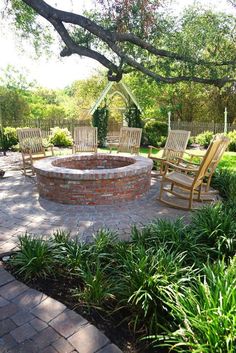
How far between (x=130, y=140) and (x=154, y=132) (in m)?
7.18

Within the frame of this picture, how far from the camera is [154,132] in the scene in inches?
588

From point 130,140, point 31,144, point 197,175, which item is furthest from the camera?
point 130,140

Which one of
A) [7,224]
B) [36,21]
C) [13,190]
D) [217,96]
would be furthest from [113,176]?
[217,96]

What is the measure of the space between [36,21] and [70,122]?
28.9ft

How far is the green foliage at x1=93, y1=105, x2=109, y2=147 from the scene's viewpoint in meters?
14.1

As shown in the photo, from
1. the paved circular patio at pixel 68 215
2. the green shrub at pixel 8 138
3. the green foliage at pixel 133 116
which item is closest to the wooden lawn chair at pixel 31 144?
the paved circular patio at pixel 68 215

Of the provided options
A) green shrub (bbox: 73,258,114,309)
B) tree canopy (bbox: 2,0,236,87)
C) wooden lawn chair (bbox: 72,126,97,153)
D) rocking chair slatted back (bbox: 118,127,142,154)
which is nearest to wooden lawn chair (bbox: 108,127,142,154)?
rocking chair slatted back (bbox: 118,127,142,154)

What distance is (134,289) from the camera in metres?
2.30

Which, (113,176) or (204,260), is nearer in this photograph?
(204,260)

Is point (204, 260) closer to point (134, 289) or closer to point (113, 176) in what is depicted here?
point (134, 289)

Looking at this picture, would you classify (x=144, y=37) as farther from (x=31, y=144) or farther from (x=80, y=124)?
(x=80, y=124)

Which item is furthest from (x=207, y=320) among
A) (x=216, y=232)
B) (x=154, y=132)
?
(x=154, y=132)

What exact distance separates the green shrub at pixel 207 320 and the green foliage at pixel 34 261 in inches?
49.4

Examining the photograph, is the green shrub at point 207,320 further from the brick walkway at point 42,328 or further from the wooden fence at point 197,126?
the wooden fence at point 197,126
